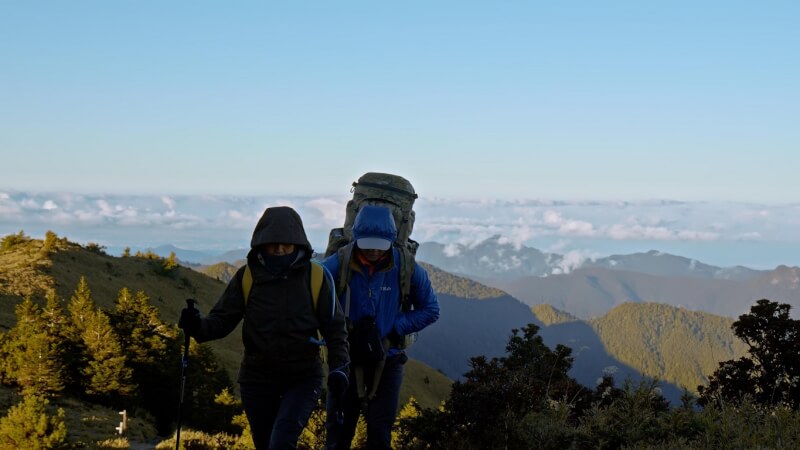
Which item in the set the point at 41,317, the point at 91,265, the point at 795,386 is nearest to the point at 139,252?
the point at 91,265

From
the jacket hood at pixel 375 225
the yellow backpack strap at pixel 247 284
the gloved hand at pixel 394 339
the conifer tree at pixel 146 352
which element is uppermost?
the jacket hood at pixel 375 225

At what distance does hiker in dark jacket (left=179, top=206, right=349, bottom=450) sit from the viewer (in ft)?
18.7

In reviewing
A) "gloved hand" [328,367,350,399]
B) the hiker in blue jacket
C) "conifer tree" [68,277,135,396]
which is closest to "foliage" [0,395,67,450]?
"conifer tree" [68,277,135,396]

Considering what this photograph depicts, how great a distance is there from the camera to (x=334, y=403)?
266 inches

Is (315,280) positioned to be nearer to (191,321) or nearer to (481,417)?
(191,321)

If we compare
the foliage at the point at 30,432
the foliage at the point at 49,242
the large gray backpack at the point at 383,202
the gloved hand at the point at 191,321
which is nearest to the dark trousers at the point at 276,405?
the gloved hand at the point at 191,321

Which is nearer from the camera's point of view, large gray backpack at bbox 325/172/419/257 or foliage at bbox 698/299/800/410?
large gray backpack at bbox 325/172/419/257

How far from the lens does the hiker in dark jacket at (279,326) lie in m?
5.71

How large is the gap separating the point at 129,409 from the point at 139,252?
75809 mm

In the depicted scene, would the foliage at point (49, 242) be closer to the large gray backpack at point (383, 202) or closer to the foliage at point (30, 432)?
the foliage at point (30, 432)

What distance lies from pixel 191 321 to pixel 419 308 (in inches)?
90.0

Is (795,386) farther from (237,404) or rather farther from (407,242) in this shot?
(237,404)

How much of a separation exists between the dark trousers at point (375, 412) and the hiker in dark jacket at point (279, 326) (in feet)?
3.10

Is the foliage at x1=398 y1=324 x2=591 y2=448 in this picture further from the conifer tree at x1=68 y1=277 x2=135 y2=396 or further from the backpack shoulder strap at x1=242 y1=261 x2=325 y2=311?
the conifer tree at x1=68 y1=277 x2=135 y2=396
